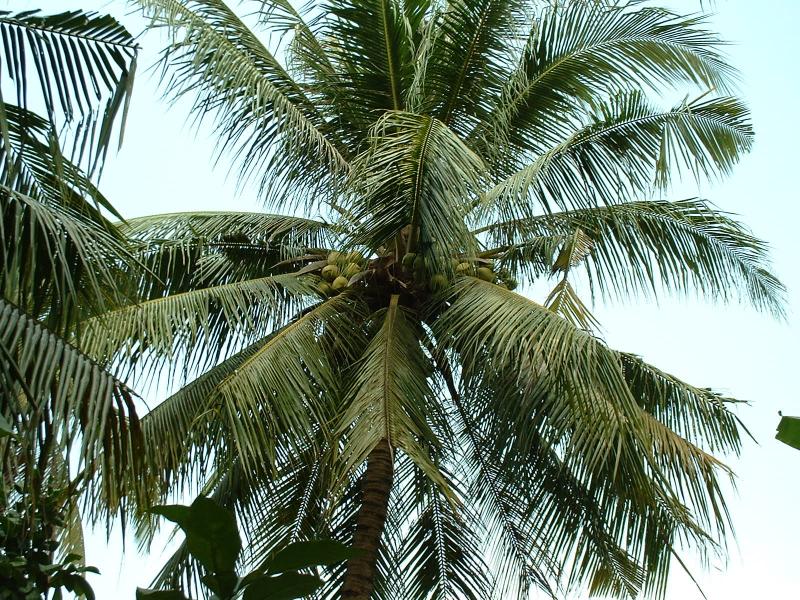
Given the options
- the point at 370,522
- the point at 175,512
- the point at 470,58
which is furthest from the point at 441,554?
the point at 175,512

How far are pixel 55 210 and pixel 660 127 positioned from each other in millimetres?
4861

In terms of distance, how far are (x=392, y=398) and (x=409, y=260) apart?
1.24 m

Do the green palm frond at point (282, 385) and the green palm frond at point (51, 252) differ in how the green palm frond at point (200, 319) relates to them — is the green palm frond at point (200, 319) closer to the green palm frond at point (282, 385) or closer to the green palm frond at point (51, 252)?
the green palm frond at point (282, 385)

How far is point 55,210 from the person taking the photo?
3.99 m

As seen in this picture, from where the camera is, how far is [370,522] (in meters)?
6.67

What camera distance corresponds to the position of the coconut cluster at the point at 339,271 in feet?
23.7

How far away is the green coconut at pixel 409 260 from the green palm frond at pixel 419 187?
92mm

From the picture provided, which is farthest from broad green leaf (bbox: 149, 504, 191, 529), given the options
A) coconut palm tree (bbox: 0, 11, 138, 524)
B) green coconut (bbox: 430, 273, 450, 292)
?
green coconut (bbox: 430, 273, 450, 292)

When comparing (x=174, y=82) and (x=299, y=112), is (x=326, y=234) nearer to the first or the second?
(x=299, y=112)

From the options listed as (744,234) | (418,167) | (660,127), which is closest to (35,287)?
(418,167)

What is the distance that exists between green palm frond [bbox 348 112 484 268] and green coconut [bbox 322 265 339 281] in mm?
521

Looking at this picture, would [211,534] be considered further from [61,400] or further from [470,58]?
[470,58]

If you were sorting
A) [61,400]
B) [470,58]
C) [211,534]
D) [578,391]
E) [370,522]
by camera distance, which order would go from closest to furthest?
[211,534] < [61,400] < [578,391] < [370,522] < [470,58]

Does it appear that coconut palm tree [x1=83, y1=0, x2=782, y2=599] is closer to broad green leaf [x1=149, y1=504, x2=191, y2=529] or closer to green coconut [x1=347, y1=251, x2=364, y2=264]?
green coconut [x1=347, y1=251, x2=364, y2=264]
